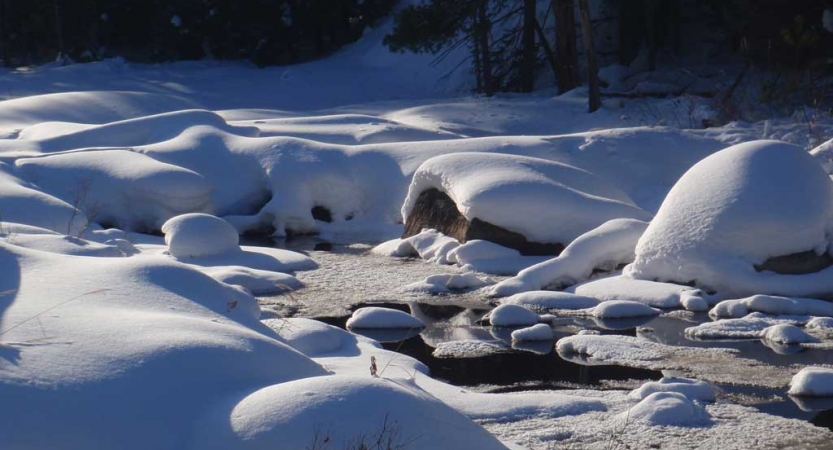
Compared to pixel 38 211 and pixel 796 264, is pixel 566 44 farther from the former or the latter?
pixel 38 211

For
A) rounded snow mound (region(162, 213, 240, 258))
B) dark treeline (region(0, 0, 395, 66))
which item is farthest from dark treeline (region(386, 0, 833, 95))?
rounded snow mound (region(162, 213, 240, 258))

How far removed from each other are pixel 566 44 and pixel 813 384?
13.4 metres

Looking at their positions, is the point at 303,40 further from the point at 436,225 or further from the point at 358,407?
the point at 358,407

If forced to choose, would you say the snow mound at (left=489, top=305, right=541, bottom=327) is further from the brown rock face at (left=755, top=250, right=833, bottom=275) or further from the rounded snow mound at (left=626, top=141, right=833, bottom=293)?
the brown rock face at (left=755, top=250, right=833, bottom=275)

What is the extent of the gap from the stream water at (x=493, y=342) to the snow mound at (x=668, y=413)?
48 cm

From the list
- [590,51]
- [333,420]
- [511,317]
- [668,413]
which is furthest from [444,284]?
[590,51]

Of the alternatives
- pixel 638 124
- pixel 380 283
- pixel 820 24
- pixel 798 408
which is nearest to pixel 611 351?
pixel 798 408

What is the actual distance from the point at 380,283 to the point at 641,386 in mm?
3712

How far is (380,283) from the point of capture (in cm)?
899

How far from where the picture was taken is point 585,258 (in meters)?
8.96

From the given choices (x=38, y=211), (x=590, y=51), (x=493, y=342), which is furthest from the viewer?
(x=590, y=51)

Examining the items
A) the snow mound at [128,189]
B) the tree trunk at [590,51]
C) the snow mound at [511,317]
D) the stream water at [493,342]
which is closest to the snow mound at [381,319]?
the stream water at [493,342]

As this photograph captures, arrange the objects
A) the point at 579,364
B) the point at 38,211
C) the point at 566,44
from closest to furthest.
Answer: the point at 579,364, the point at 38,211, the point at 566,44

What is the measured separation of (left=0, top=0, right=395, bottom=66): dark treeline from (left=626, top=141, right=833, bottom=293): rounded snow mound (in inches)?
777
